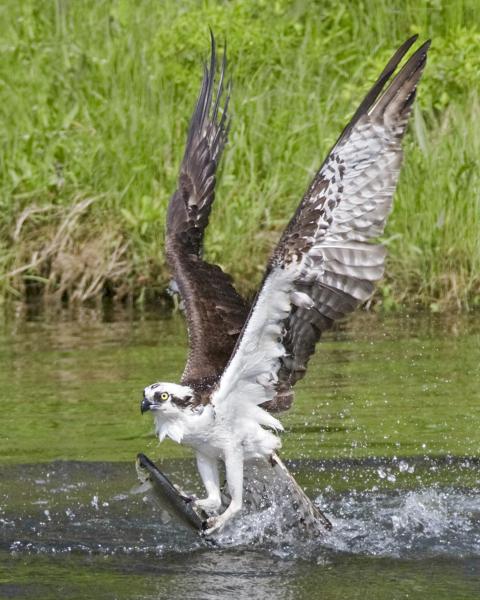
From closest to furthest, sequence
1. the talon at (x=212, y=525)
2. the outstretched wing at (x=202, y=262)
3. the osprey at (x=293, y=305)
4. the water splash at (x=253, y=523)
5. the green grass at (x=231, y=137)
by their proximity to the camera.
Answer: the osprey at (x=293, y=305), the water splash at (x=253, y=523), the talon at (x=212, y=525), the outstretched wing at (x=202, y=262), the green grass at (x=231, y=137)

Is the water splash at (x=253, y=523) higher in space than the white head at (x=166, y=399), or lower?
lower

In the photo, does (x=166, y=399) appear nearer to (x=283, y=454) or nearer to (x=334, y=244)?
(x=334, y=244)

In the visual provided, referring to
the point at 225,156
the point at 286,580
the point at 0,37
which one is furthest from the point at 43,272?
the point at 286,580

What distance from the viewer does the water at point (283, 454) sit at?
6324 mm

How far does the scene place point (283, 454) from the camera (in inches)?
326

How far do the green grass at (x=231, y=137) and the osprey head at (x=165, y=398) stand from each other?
14.2 feet

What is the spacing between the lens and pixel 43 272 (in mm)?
11898

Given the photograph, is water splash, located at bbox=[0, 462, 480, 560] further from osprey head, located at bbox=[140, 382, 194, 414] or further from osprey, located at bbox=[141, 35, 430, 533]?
osprey head, located at bbox=[140, 382, 194, 414]

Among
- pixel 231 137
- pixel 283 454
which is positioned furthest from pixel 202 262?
pixel 231 137

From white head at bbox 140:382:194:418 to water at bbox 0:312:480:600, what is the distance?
0.38 metres

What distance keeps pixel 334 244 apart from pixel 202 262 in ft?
4.80

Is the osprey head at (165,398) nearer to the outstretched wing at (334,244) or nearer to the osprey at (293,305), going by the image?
the osprey at (293,305)

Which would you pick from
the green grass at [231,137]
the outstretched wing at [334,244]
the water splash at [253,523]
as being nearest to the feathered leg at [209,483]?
the water splash at [253,523]

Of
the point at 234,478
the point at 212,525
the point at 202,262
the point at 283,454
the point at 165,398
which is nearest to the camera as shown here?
the point at 165,398
